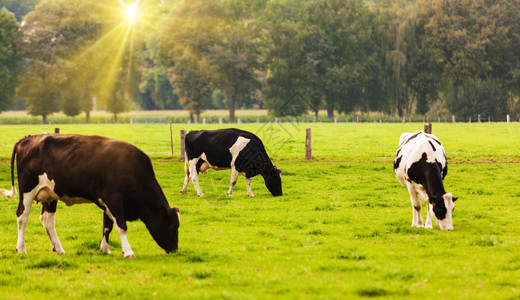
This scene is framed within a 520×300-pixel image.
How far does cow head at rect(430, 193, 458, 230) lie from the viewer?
12.1 metres

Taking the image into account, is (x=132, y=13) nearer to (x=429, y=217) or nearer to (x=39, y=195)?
(x=429, y=217)

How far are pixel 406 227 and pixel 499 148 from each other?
2297 cm

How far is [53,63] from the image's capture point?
87125 millimetres

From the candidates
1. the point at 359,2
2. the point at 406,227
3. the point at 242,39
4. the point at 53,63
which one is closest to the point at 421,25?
the point at 359,2

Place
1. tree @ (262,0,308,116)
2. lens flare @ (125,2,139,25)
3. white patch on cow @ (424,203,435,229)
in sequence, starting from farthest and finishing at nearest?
lens flare @ (125,2,139,25), tree @ (262,0,308,116), white patch on cow @ (424,203,435,229)

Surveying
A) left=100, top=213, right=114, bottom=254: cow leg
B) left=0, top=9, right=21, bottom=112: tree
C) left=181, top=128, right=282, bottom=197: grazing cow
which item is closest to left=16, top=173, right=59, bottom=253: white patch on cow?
left=100, top=213, right=114, bottom=254: cow leg

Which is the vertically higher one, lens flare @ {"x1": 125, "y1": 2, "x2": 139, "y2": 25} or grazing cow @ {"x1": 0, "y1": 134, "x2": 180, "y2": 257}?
lens flare @ {"x1": 125, "y1": 2, "x2": 139, "y2": 25}

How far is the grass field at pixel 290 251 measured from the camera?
8.39 meters

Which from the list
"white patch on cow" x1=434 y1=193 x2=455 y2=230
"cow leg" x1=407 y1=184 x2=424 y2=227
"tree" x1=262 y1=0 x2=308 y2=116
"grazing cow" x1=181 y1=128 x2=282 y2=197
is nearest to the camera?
"white patch on cow" x1=434 y1=193 x2=455 y2=230

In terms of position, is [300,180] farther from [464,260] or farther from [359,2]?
[359,2]

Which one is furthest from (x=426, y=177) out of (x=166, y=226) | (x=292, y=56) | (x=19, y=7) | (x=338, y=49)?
(x=19, y=7)

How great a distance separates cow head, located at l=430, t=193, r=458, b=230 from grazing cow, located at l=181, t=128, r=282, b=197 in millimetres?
6847

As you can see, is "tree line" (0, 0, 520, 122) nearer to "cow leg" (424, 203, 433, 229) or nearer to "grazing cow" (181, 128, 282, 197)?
"grazing cow" (181, 128, 282, 197)

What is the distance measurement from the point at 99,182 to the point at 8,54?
79.5 meters
